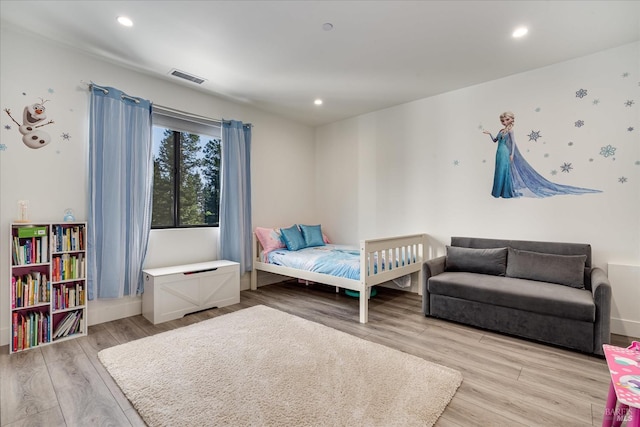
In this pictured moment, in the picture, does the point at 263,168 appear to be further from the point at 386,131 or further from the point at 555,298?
the point at 555,298

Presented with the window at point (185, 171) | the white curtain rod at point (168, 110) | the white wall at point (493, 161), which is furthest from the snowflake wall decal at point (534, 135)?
the window at point (185, 171)

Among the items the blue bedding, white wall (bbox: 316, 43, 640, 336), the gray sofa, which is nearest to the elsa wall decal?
white wall (bbox: 316, 43, 640, 336)

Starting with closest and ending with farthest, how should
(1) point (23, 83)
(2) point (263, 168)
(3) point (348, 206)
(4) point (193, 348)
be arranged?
(4) point (193, 348) < (1) point (23, 83) < (2) point (263, 168) < (3) point (348, 206)

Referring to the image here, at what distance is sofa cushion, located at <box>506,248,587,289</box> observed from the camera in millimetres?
2678

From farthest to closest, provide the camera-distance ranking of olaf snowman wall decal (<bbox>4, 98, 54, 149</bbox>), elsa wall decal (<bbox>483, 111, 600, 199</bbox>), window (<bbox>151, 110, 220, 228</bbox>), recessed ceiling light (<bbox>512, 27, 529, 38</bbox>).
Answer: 1. window (<bbox>151, 110, 220, 228</bbox>)
2. elsa wall decal (<bbox>483, 111, 600, 199</bbox>)
3. olaf snowman wall decal (<bbox>4, 98, 54, 149</bbox>)
4. recessed ceiling light (<bbox>512, 27, 529, 38</bbox>)

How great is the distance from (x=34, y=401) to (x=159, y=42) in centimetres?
277

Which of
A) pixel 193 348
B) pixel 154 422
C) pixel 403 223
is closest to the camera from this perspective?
pixel 154 422

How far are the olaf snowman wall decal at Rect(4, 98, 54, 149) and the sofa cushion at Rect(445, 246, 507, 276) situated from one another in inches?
163

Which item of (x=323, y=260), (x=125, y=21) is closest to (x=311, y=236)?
(x=323, y=260)

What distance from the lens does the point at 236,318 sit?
3.04 metres

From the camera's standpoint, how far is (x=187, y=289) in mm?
3152

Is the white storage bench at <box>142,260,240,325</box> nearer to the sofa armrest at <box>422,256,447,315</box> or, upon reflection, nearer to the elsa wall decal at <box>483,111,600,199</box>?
the sofa armrest at <box>422,256,447,315</box>

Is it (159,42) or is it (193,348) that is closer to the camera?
(193,348)

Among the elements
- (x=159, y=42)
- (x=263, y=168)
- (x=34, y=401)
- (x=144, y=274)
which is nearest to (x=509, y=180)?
(x=263, y=168)
